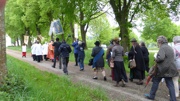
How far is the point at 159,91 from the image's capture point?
8.51 meters

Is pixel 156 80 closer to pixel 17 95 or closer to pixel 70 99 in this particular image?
pixel 70 99

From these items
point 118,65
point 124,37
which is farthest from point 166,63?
point 124,37

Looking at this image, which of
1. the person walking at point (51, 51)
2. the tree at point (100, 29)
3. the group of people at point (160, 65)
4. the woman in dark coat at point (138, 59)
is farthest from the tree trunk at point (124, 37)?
the tree at point (100, 29)

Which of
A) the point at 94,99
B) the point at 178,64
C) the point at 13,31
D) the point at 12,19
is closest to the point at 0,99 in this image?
the point at 94,99

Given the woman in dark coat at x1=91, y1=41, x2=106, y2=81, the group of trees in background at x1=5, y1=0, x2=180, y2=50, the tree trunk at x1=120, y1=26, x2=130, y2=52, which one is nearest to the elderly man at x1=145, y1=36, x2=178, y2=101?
the woman in dark coat at x1=91, y1=41, x2=106, y2=81

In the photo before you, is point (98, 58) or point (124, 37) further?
point (124, 37)

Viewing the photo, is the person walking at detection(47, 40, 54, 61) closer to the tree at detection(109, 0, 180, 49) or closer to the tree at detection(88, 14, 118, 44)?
the tree at detection(109, 0, 180, 49)

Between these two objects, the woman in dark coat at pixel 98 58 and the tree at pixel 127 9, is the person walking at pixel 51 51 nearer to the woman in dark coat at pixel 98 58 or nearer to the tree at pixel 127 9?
the tree at pixel 127 9

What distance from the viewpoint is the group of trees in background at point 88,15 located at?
17.3 meters

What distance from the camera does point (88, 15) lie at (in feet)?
58.1

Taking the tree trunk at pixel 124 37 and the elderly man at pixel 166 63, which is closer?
the elderly man at pixel 166 63

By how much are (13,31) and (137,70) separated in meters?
46.6

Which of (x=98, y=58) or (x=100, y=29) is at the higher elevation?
(x=100, y=29)

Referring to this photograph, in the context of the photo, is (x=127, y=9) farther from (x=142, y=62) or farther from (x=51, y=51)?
(x=142, y=62)
